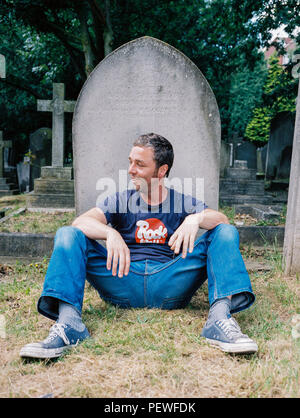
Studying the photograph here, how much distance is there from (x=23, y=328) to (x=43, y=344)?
0.54 m

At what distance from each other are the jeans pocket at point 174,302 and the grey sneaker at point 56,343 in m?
0.58

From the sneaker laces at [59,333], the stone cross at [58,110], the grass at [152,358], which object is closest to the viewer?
the grass at [152,358]

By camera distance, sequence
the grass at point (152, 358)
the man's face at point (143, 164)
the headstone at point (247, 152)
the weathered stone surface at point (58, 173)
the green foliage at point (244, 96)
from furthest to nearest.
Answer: the green foliage at point (244, 96) → the headstone at point (247, 152) → the weathered stone surface at point (58, 173) → the man's face at point (143, 164) → the grass at point (152, 358)

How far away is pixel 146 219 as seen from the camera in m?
2.52

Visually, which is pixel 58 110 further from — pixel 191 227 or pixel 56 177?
pixel 191 227

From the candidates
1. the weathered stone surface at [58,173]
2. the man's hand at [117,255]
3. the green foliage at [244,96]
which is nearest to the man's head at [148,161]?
the man's hand at [117,255]

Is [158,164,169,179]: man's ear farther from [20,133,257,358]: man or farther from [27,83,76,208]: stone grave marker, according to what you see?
[27,83,76,208]: stone grave marker

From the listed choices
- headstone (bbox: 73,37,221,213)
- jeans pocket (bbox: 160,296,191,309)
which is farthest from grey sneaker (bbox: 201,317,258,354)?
headstone (bbox: 73,37,221,213)

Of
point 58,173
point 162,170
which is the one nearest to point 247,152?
point 58,173

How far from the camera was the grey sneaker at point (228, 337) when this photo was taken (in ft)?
6.17

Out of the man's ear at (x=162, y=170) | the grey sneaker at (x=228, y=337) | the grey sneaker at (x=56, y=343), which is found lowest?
the grey sneaker at (x=56, y=343)

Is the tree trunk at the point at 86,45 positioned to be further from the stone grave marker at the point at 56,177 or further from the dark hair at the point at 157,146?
the dark hair at the point at 157,146

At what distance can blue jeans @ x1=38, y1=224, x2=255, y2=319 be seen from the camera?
2113mm
